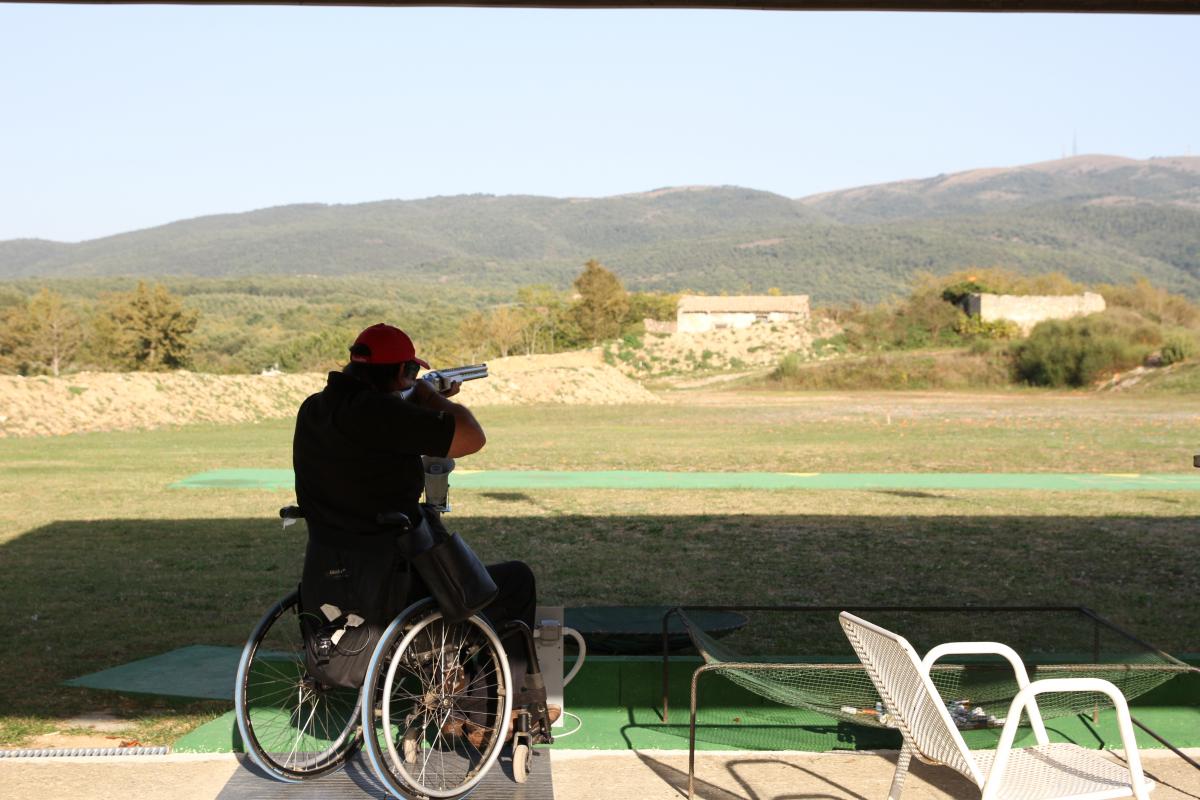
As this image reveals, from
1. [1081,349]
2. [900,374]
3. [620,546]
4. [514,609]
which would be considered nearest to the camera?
[514,609]

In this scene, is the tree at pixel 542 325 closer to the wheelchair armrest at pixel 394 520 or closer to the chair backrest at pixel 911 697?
the wheelchair armrest at pixel 394 520

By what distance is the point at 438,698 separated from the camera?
4051 millimetres

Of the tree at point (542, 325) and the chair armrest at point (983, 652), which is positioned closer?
the chair armrest at point (983, 652)

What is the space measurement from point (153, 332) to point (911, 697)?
2193 inches

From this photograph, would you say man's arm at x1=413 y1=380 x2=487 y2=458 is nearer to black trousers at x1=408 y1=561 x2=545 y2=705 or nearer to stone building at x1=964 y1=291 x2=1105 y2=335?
black trousers at x1=408 y1=561 x2=545 y2=705

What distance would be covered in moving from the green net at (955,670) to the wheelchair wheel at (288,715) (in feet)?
4.28

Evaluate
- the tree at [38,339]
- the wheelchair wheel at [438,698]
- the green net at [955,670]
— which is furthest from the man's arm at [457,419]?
the tree at [38,339]

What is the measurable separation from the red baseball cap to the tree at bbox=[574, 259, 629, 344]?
67901 millimetres

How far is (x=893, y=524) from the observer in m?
12.1

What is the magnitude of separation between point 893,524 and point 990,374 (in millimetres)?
39753

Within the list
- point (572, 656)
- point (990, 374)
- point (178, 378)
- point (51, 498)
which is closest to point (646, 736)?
point (572, 656)

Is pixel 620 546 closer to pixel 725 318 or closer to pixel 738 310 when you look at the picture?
pixel 725 318

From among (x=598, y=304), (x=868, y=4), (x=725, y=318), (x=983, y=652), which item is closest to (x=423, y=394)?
(x=983, y=652)

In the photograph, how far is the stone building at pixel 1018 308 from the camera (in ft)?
209
